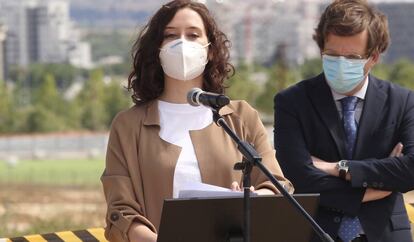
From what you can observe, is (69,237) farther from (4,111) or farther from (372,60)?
(4,111)

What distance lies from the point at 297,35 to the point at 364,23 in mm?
185111

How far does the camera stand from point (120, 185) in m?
4.75

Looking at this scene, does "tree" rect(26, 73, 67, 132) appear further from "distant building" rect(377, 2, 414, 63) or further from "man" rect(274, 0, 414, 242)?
"distant building" rect(377, 2, 414, 63)

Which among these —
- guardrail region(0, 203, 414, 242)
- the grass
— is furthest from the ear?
the grass

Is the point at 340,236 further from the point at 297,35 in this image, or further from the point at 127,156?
the point at 297,35

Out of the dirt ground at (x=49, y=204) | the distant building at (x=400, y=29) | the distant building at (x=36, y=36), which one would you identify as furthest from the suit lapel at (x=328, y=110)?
the distant building at (x=400, y=29)

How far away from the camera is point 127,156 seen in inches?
188

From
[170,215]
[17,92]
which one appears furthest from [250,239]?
[17,92]

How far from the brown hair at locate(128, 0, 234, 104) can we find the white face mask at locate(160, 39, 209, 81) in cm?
7

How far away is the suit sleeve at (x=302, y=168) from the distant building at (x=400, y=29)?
162525mm

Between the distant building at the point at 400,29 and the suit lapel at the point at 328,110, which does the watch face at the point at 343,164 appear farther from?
the distant building at the point at 400,29

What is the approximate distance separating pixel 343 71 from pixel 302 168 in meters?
0.50

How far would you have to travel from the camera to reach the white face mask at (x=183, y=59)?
15.6 feet

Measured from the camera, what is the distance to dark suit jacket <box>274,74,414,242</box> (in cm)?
527
